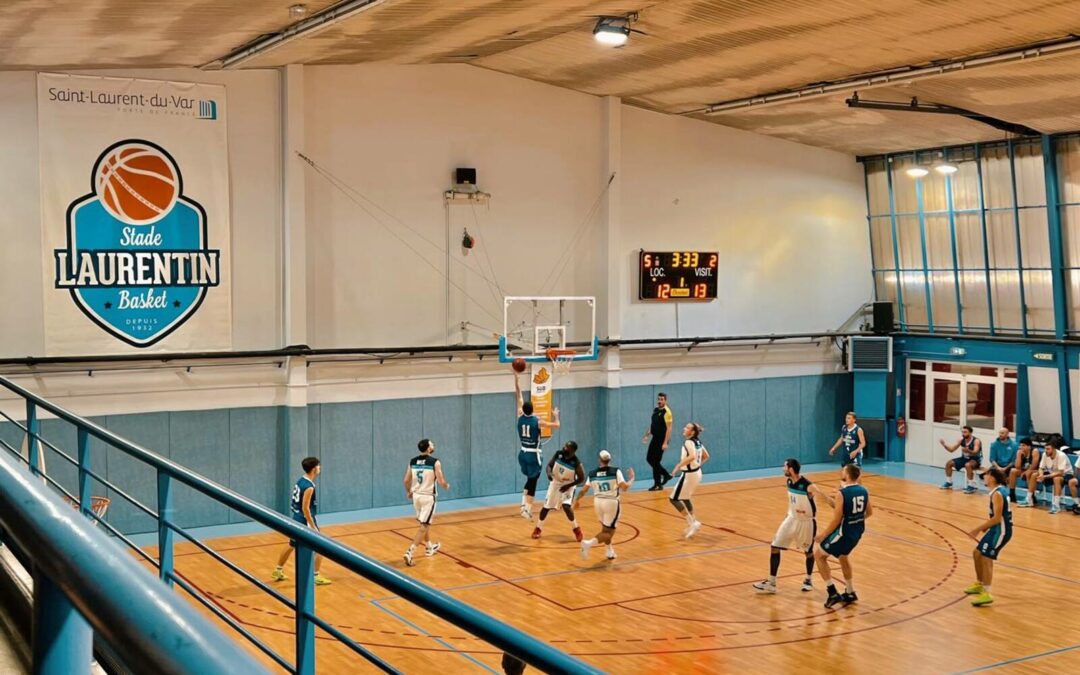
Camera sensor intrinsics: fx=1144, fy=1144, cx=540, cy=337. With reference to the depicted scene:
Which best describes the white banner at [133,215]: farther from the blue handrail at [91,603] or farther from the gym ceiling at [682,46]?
the blue handrail at [91,603]

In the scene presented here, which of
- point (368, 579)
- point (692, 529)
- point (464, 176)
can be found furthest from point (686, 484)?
point (368, 579)

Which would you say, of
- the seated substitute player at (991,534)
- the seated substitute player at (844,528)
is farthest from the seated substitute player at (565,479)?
the seated substitute player at (991,534)

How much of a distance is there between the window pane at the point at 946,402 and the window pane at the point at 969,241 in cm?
298

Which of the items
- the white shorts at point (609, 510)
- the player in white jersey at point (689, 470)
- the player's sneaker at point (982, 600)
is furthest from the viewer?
the player in white jersey at point (689, 470)

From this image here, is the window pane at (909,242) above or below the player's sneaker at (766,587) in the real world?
above

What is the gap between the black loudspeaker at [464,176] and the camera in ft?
75.4

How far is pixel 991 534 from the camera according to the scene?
1588 centimetres

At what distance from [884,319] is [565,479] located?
13.8 m

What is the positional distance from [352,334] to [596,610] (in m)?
8.93

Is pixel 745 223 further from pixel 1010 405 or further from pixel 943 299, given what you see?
pixel 1010 405

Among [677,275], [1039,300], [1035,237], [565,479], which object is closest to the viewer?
[565,479]

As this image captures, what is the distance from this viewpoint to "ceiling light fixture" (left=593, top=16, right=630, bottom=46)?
57.4 ft

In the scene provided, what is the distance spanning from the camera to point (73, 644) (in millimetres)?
1485

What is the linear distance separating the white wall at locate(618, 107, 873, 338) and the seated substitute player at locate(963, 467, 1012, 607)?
10.9m
